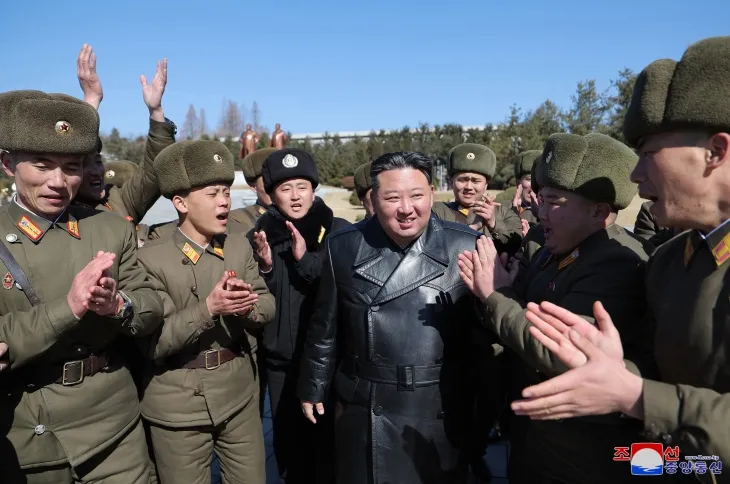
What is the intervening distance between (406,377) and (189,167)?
5.93 feet

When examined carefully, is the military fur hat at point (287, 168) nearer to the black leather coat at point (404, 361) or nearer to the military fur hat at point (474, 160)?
the black leather coat at point (404, 361)

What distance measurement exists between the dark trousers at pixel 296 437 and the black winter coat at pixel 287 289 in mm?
168

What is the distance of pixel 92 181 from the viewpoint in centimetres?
368

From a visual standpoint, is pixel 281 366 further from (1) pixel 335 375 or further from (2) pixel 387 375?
(2) pixel 387 375

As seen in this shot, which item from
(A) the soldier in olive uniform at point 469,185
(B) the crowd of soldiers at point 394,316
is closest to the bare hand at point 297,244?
(B) the crowd of soldiers at point 394,316

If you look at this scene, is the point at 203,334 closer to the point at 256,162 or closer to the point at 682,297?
the point at 682,297

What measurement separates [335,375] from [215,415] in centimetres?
72

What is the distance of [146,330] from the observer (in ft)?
8.15

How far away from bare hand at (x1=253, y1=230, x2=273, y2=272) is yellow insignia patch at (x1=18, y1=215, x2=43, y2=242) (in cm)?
127

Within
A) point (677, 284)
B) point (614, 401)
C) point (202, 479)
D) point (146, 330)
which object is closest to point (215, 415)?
point (202, 479)

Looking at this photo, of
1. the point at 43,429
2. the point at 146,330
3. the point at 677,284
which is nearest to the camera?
the point at 677,284

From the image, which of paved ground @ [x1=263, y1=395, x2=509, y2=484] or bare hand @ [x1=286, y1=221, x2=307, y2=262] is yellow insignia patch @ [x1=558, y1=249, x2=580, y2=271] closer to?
bare hand @ [x1=286, y1=221, x2=307, y2=262]

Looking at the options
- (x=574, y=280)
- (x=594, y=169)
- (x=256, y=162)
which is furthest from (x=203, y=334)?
(x=256, y=162)

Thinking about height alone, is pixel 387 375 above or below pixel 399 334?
below
